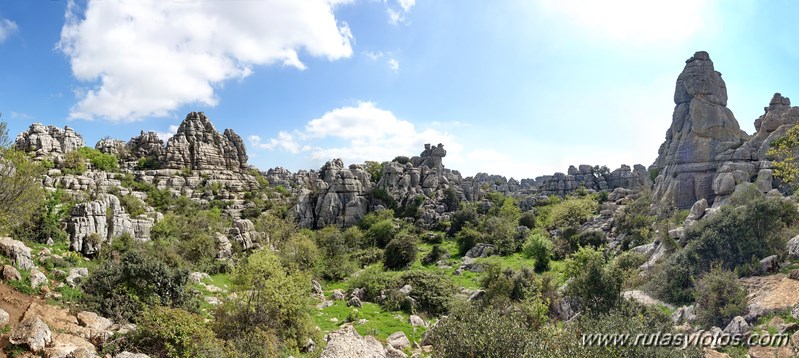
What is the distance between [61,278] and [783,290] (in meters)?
33.4

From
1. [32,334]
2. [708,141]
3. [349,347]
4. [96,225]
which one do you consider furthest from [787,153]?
[96,225]

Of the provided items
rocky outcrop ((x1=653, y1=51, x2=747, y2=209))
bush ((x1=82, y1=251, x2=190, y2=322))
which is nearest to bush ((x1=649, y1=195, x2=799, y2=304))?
rocky outcrop ((x1=653, y1=51, x2=747, y2=209))

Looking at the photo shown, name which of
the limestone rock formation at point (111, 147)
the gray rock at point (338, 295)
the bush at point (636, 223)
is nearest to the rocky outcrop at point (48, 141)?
the limestone rock formation at point (111, 147)

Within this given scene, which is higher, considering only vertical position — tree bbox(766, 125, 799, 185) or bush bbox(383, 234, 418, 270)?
tree bbox(766, 125, 799, 185)

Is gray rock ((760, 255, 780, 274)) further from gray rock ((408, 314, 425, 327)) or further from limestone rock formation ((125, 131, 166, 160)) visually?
limestone rock formation ((125, 131, 166, 160))

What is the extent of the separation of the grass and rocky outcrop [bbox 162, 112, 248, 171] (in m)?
55.5

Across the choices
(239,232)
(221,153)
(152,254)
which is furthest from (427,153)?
(152,254)

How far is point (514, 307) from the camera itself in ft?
65.6

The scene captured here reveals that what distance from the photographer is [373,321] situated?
77.5ft

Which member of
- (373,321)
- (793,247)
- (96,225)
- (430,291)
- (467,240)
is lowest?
(373,321)

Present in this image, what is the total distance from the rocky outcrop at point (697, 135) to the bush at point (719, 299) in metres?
24.4

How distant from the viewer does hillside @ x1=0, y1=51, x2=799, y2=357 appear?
14.4m

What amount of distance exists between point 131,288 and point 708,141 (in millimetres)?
49109

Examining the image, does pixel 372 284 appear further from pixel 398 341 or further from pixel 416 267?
pixel 416 267
